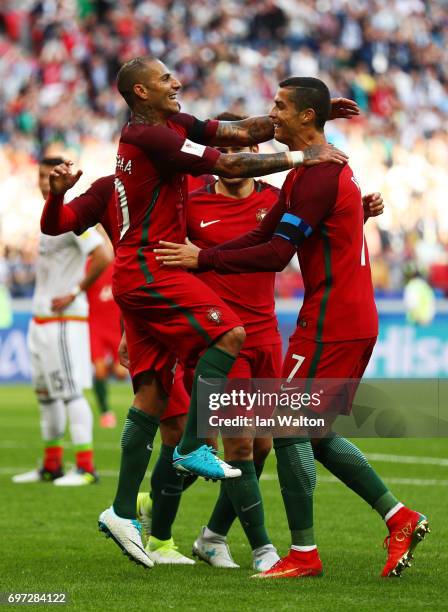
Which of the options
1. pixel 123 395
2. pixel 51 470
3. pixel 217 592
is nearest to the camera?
pixel 217 592

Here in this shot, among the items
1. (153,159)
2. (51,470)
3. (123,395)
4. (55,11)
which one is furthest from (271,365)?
(55,11)

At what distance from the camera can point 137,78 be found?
20.9 ft

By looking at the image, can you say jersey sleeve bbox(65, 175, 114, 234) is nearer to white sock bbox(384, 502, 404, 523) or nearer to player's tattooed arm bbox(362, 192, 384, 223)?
player's tattooed arm bbox(362, 192, 384, 223)

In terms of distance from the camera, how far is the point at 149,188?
6383 millimetres

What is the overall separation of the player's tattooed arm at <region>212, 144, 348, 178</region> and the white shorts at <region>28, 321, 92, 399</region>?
17.0ft

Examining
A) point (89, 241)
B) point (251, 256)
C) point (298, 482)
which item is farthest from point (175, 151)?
point (89, 241)

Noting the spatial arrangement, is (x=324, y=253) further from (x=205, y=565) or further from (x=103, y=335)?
(x=103, y=335)

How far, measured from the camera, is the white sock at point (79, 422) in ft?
36.4

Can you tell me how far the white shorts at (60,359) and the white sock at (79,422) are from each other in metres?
0.10

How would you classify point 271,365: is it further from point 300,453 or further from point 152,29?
point 152,29

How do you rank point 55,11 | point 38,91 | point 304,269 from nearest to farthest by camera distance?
point 304,269 < point 38,91 < point 55,11

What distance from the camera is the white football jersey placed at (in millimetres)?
11047

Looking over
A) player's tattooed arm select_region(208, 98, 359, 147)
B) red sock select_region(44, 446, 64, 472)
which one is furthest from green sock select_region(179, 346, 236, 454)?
red sock select_region(44, 446, 64, 472)

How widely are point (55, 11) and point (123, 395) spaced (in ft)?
46.6
